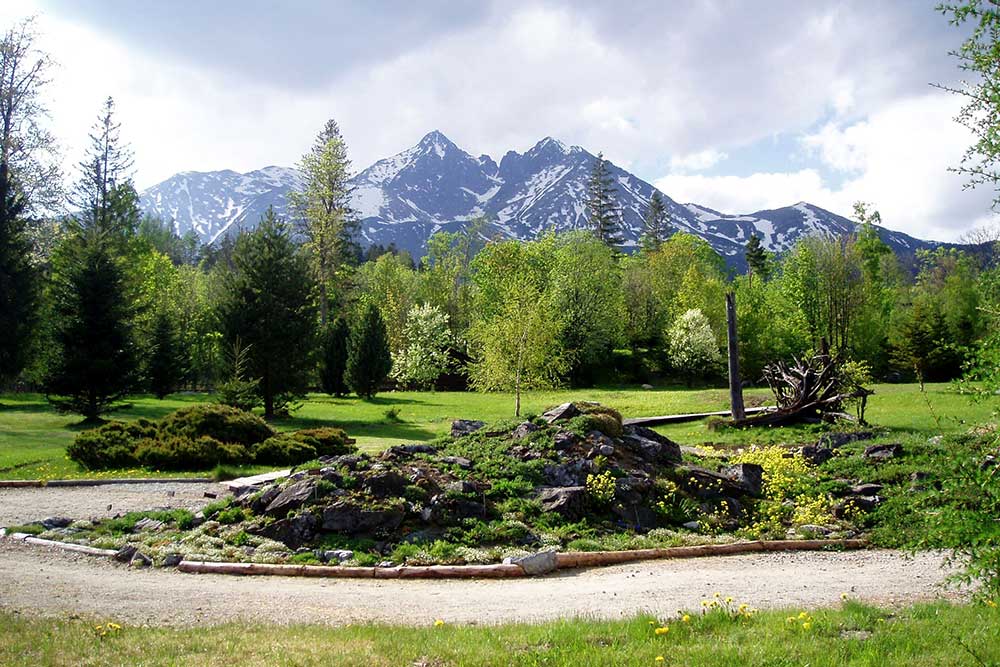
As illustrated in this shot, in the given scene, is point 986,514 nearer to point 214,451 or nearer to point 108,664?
point 108,664

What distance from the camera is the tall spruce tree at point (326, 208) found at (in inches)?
1938

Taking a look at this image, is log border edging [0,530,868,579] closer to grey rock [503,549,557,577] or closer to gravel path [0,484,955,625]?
grey rock [503,549,557,577]

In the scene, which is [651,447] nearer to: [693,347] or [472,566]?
[472,566]

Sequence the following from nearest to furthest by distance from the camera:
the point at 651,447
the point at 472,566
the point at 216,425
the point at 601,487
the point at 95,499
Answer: the point at 472,566, the point at 601,487, the point at 95,499, the point at 651,447, the point at 216,425

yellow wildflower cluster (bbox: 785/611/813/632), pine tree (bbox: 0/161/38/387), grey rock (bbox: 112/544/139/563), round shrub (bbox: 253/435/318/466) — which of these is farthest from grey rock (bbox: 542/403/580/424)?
pine tree (bbox: 0/161/38/387)

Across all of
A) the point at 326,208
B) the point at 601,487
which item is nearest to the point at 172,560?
the point at 601,487

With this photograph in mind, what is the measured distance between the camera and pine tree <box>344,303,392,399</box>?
1702 inches

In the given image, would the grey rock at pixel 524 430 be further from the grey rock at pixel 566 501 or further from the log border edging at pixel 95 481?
the log border edging at pixel 95 481

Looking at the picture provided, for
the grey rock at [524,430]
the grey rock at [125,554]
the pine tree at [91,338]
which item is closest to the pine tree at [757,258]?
the pine tree at [91,338]

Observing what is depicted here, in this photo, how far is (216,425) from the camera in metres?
21.6

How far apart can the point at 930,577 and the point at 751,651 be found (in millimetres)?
5742

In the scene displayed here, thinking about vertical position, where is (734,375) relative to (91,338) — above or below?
below

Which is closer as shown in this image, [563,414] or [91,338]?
[563,414]

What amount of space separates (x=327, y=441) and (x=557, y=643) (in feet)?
53.7
